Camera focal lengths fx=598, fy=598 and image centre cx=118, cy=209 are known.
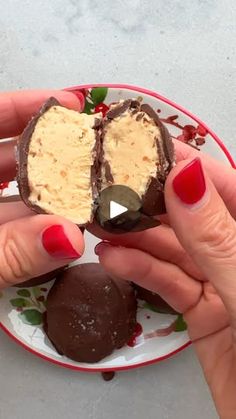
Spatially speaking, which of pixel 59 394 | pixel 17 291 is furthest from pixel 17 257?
pixel 59 394

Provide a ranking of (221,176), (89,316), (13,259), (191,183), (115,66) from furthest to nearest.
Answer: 1. (115,66)
2. (89,316)
3. (221,176)
4. (13,259)
5. (191,183)

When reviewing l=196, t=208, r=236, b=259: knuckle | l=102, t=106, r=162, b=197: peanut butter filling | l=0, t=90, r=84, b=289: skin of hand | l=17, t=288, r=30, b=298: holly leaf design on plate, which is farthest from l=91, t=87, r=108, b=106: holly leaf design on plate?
l=196, t=208, r=236, b=259: knuckle

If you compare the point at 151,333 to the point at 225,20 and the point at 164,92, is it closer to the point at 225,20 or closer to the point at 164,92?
the point at 164,92

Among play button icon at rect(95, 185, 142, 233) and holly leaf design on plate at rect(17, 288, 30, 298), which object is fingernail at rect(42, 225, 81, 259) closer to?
play button icon at rect(95, 185, 142, 233)

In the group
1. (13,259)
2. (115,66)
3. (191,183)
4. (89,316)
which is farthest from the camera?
(115,66)

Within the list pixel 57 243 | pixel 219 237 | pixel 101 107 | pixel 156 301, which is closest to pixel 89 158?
pixel 57 243

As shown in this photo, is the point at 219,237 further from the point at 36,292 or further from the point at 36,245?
the point at 36,292

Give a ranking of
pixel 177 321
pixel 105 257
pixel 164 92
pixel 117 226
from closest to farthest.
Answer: pixel 117 226 → pixel 105 257 → pixel 177 321 → pixel 164 92
